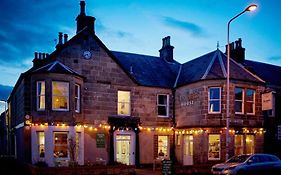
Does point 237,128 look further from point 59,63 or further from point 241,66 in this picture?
point 59,63

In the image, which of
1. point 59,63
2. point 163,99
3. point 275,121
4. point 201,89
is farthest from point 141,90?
point 275,121

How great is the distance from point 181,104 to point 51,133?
11.1 m

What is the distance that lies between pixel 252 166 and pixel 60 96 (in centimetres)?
1315

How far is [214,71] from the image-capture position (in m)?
26.3

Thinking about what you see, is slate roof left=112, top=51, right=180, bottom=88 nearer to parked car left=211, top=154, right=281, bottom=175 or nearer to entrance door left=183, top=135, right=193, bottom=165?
entrance door left=183, top=135, right=193, bottom=165

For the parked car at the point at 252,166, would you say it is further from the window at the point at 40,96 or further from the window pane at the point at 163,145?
the window at the point at 40,96

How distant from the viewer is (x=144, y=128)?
1100 inches

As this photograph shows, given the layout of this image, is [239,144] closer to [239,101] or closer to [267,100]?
[239,101]

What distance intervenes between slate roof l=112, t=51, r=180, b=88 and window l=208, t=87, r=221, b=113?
15.1 feet

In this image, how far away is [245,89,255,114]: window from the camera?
26406 millimetres

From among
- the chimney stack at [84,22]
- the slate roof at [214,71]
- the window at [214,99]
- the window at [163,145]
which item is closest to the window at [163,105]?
the slate roof at [214,71]

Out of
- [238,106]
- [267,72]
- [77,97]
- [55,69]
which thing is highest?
[267,72]

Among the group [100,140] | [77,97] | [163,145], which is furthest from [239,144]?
[77,97]

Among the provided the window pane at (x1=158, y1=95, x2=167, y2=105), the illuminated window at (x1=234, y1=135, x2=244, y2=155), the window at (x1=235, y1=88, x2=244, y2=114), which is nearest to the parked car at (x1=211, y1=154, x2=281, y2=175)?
the illuminated window at (x1=234, y1=135, x2=244, y2=155)
